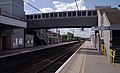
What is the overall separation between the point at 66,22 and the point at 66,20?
0.44 m

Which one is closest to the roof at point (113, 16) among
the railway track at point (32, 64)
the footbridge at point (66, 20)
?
the railway track at point (32, 64)

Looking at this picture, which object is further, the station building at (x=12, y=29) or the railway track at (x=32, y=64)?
the station building at (x=12, y=29)

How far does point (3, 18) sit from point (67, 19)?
788 inches

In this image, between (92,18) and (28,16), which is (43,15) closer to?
(28,16)

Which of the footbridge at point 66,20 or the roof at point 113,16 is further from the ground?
the footbridge at point 66,20

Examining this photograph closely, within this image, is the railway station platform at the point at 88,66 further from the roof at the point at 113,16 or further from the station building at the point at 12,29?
the station building at the point at 12,29

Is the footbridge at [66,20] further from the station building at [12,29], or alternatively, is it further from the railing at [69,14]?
the station building at [12,29]

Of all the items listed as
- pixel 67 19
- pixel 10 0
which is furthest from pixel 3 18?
pixel 67 19

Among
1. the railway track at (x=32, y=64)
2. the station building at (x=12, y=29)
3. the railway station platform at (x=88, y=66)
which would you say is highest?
the station building at (x=12, y=29)

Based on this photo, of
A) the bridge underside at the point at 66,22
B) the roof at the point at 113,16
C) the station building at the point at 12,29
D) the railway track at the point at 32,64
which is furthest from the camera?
the bridge underside at the point at 66,22

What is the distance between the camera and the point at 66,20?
45.4 meters

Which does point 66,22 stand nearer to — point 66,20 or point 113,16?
point 66,20

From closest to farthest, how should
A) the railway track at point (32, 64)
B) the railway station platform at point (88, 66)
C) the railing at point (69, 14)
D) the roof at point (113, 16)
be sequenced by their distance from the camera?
1. the railway station platform at point (88, 66)
2. the railway track at point (32, 64)
3. the roof at point (113, 16)
4. the railing at point (69, 14)

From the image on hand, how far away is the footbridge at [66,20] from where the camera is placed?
43.6 m
